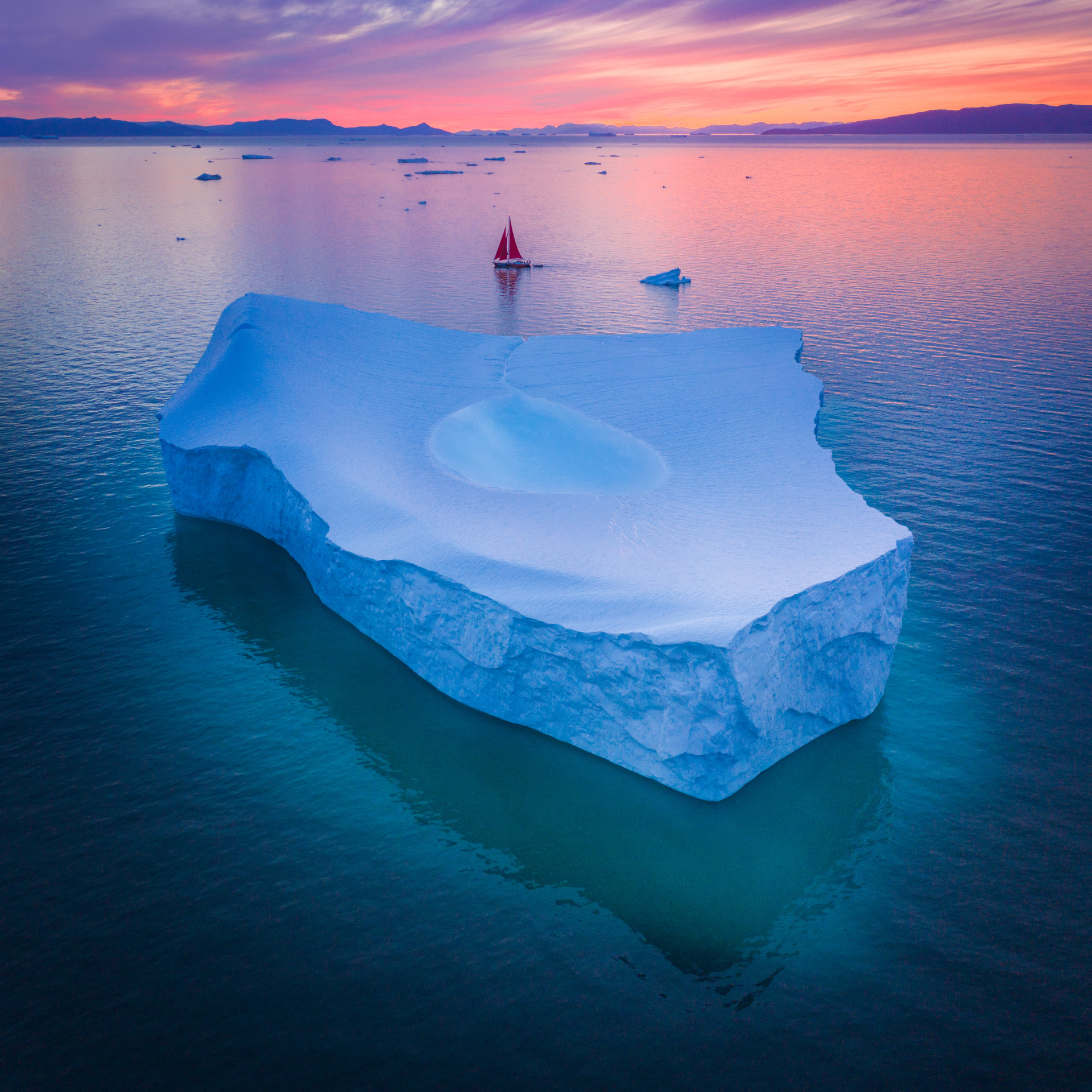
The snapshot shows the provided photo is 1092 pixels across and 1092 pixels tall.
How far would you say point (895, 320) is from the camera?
4166cm

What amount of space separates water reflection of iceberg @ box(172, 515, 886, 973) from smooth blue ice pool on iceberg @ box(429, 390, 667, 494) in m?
5.62

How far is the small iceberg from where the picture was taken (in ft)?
164

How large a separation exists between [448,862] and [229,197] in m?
112

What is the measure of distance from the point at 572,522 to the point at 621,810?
642 centimetres

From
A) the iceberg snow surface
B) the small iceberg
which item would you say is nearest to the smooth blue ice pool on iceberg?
the iceberg snow surface

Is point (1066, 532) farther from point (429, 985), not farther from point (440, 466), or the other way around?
point (429, 985)

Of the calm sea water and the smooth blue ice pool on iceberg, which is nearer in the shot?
the calm sea water

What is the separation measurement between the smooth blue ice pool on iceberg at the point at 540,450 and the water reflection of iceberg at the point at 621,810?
5.62 meters

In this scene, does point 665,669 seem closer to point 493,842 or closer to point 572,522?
point 493,842

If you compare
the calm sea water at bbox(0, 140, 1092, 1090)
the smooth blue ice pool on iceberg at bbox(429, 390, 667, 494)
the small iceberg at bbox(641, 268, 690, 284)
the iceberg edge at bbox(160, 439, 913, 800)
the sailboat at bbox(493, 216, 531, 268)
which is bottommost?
the calm sea water at bbox(0, 140, 1092, 1090)

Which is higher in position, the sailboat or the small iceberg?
the sailboat

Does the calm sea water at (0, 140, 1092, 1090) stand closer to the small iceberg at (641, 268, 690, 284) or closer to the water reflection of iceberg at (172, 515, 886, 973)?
the water reflection of iceberg at (172, 515, 886, 973)

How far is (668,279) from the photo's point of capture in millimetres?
50250

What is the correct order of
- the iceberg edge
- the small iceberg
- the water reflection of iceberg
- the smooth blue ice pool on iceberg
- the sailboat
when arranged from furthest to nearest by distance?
1. the sailboat
2. the small iceberg
3. the smooth blue ice pool on iceberg
4. the iceberg edge
5. the water reflection of iceberg
